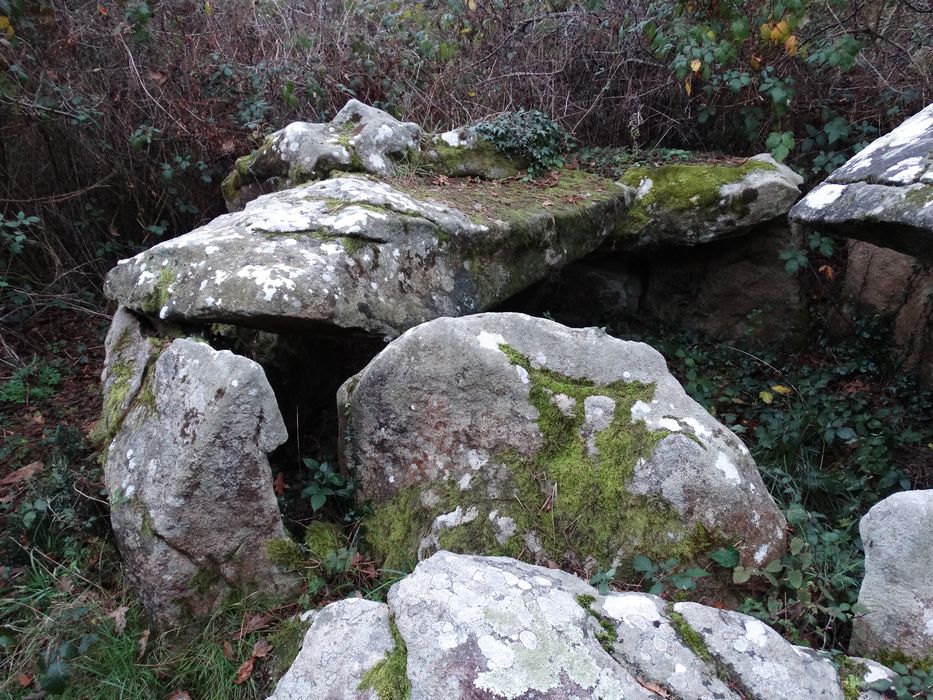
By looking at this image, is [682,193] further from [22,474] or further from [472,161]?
[22,474]

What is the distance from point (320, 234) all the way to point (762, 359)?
4080 mm

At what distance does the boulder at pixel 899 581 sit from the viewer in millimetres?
2283

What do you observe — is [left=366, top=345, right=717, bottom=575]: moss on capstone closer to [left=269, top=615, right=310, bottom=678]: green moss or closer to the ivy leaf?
the ivy leaf

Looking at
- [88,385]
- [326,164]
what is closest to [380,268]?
[326,164]

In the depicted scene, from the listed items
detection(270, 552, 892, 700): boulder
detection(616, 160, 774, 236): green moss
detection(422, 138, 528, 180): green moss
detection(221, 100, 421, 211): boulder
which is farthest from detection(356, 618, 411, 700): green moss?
detection(616, 160, 774, 236): green moss

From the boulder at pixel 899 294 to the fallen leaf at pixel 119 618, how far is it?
5.66 m

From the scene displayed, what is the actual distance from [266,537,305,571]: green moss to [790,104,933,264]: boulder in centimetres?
303

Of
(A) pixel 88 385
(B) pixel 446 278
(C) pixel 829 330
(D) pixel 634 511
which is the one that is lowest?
(A) pixel 88 385

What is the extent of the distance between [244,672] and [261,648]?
11cm

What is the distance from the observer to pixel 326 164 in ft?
15.8

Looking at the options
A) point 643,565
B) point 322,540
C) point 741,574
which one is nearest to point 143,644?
point 322,540

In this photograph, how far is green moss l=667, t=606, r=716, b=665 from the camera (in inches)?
78.3

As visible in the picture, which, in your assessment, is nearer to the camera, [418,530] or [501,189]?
[418,530]

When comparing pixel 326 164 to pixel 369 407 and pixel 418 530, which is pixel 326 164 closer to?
pixel 369 407
